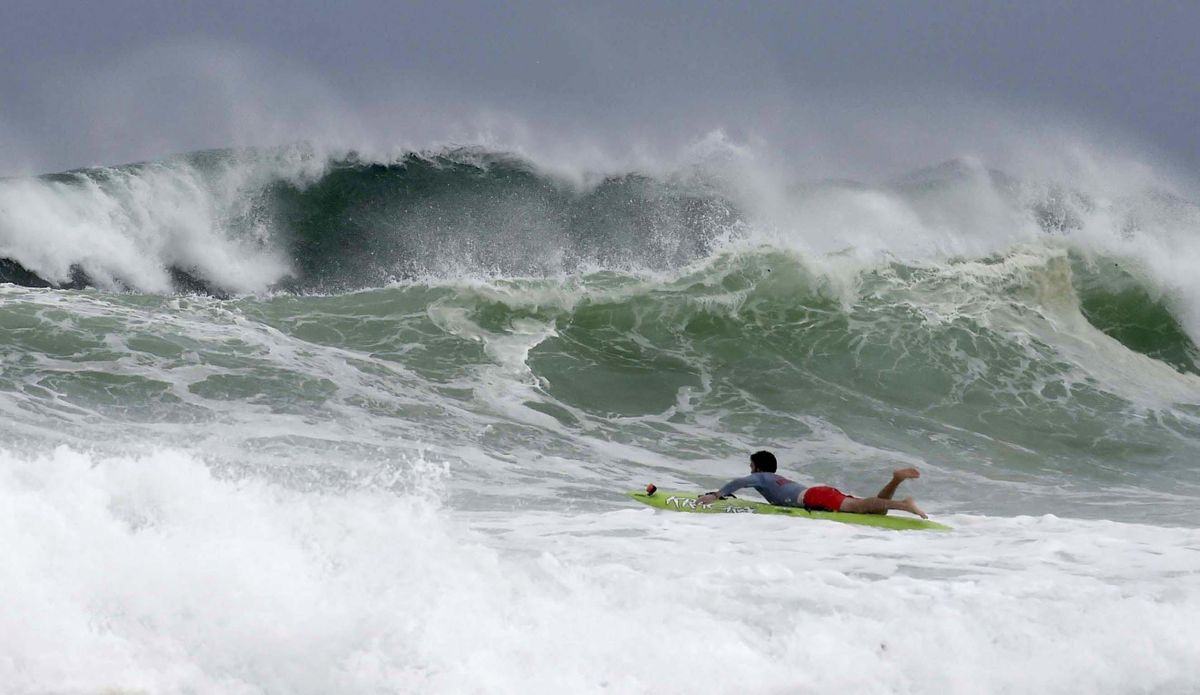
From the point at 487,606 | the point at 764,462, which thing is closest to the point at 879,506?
the point at 764,462

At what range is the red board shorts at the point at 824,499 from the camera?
812cm

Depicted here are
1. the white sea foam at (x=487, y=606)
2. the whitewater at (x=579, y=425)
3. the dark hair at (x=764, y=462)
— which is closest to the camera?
the white sea foam at (x=487, y=606)

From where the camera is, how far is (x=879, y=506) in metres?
7.94

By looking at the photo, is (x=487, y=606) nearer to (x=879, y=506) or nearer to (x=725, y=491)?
(x=725, y=491)

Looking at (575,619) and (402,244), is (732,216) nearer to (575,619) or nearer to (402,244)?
(402,244)

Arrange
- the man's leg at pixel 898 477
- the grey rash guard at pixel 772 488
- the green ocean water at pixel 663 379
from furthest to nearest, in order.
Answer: the green ocean water at pixel 663 379 → the grey rash guard at pixel 772 488 → the man's leg at pixel 898 477

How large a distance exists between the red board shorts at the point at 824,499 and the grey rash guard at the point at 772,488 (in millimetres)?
84

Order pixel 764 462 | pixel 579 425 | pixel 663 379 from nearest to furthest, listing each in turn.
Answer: pixel 764 462 < pixel 579 425 < pixel 663 379

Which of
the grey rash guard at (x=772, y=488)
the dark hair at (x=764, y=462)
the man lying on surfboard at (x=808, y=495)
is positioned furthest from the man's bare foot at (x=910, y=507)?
the dark hair at (x=764, y=462)

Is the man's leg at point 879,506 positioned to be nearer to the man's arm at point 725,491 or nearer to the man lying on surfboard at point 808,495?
the man lying on surfboard at point 808,495

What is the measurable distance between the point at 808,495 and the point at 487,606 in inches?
141

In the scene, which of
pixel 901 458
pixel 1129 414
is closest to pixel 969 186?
pixel 1129 414

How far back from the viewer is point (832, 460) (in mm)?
11266

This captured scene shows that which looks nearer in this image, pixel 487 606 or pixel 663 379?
pixel 487 606
